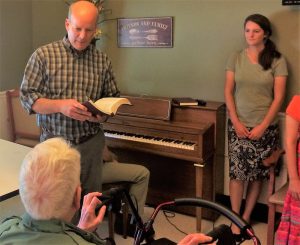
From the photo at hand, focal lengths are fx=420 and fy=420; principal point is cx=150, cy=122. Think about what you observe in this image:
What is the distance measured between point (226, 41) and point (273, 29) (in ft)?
1.22

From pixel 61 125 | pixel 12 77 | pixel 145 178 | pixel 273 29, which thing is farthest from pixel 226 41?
pixel 12 77

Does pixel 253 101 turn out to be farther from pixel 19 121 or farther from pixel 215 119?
pixel 19 121

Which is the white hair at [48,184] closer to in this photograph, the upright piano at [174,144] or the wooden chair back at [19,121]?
the upright piano at [174,144]

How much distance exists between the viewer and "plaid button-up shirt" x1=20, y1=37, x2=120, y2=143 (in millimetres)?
2342

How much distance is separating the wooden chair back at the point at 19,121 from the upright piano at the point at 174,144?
865mm

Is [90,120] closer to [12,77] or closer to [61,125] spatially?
[61,125]

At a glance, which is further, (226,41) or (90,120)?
(226,41)

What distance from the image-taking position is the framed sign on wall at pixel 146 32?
3.49 m

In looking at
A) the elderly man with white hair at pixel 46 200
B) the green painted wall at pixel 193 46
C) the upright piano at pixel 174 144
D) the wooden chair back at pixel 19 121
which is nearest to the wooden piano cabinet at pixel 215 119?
the upright piano at pixel 174 144

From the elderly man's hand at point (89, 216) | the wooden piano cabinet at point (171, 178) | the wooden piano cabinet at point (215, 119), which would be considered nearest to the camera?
the elderly man's hand at point (89, 216)

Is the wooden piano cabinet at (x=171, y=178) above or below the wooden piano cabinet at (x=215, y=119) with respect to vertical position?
below

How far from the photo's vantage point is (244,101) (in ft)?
9.93

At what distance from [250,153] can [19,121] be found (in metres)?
2.15

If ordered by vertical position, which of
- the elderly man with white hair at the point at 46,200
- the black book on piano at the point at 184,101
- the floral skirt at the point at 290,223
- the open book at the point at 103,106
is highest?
the open book at the point at 103,106
